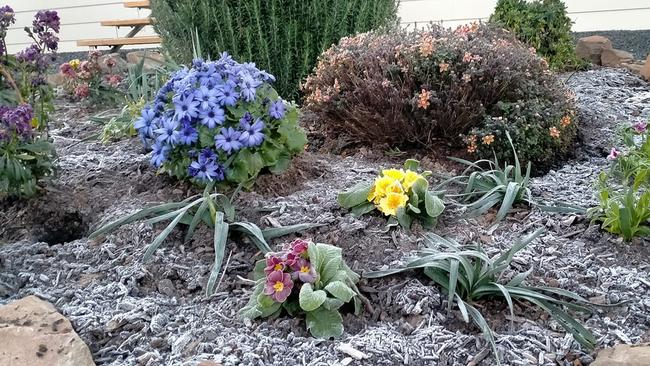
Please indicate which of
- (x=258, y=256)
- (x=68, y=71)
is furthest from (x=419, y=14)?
(x=258, y=256)

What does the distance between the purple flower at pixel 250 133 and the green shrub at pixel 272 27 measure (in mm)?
2435

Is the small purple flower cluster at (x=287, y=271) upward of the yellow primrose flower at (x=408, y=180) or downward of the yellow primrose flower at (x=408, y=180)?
downward

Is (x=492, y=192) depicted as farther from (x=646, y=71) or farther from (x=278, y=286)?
(x=646, y=71)

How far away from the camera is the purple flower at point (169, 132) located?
2.78 metres

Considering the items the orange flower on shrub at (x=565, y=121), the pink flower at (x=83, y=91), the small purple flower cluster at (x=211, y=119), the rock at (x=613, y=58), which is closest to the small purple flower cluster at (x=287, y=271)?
the small purple flower cluster at (x=211, y=119)

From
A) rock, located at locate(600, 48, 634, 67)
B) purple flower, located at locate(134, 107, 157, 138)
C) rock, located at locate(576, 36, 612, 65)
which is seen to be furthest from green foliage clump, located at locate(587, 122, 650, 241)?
rock, located at locate(576, 36, 612, 65)

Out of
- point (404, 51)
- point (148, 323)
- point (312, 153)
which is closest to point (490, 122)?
point (404, 51)

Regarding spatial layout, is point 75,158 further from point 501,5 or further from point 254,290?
point 501,5

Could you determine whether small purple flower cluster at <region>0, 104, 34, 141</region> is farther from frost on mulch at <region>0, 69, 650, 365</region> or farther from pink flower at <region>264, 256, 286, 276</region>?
pink flower at <region>264, 256, 286, 276</region>

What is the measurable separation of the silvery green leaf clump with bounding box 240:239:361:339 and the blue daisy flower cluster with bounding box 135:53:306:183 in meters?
0.74

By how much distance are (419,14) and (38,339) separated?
6991 millimetres

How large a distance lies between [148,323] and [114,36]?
26.6 feet

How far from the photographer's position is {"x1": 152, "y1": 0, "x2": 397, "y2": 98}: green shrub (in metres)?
5.17

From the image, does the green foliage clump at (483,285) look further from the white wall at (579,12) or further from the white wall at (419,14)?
the white wall at (579,12)
